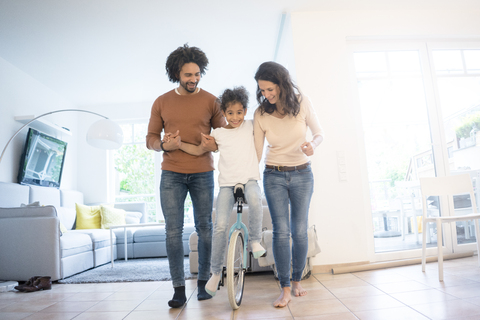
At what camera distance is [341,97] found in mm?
3420

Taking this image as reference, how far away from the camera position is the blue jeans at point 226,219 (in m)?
1.95

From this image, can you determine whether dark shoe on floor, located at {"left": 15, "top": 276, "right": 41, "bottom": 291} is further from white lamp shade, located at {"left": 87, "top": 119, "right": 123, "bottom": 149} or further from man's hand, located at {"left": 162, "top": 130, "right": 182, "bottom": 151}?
white lamp shade, located at {"left": 87, "top": 119, "right": 123, "bottom": 149}

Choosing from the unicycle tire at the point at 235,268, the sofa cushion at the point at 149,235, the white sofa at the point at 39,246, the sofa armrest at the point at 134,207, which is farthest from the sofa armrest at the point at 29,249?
the sofa armrest at the point at 134,207

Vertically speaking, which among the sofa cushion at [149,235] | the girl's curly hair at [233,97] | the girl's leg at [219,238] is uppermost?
the girl's curly hair at [233,97]

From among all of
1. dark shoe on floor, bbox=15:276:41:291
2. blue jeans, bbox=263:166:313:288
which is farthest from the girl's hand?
dark shoe on floor, bbox=15:276:41:291

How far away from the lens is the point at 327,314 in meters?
1.82

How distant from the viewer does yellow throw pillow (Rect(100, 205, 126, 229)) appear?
5.20 m

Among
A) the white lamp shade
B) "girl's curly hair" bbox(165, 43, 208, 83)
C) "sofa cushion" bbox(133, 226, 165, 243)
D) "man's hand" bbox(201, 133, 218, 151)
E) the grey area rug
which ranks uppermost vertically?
the white lamp shade

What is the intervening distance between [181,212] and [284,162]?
68 centimetres

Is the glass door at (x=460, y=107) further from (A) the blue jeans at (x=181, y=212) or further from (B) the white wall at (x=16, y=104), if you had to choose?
(B) the white wall at (x=16, y=104)

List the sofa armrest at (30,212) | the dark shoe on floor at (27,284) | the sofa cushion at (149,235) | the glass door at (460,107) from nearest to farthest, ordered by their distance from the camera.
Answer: the dark shoe on floor at (27,284)
the sofa armrest at (30,212)
the glass door at (460,107)
the sofa cushion at (149,235)

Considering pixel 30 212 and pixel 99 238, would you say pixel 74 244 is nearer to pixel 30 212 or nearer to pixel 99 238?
pixel 30 212

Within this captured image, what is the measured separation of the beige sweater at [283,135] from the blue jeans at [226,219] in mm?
242

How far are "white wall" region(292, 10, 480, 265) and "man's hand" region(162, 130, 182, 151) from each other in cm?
170
